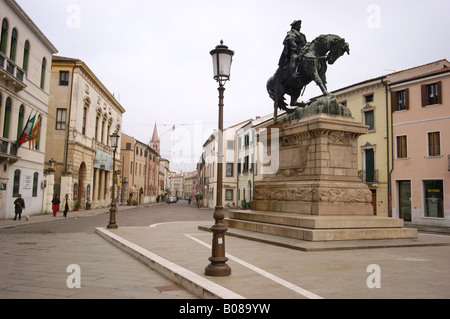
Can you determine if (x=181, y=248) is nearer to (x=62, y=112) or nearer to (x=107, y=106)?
(x=62, y=112)

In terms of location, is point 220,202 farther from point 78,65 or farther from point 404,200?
point 78,65

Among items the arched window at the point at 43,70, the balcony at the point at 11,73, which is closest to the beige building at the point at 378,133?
the arched window at the point at 43,70

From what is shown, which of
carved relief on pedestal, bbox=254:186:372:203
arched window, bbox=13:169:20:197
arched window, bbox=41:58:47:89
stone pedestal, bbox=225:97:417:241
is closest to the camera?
stone pedestal, bbox=225:97:417:241

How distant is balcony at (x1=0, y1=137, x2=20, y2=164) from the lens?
19656mm

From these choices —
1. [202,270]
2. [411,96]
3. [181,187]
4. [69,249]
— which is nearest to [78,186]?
[69,249]

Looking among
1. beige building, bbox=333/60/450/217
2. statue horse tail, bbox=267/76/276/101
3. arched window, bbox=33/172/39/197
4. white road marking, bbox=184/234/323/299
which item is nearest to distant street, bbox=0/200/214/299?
white road marking, bbox=184/234/323/299

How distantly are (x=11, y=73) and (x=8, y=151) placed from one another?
427 centimetres

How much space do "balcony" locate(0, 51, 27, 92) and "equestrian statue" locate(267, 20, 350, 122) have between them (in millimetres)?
14274

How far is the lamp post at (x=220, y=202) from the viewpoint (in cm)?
577

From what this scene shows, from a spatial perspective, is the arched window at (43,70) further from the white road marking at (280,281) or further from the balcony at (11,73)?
the white road marking at (280,281)

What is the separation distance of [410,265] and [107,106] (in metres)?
40.2

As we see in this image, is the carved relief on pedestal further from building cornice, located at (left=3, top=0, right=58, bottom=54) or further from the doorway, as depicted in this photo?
building cornice, located at (left=3, top=0, right=58, bottom=54)

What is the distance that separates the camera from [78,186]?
33.6 meters

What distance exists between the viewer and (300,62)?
1205 cm
